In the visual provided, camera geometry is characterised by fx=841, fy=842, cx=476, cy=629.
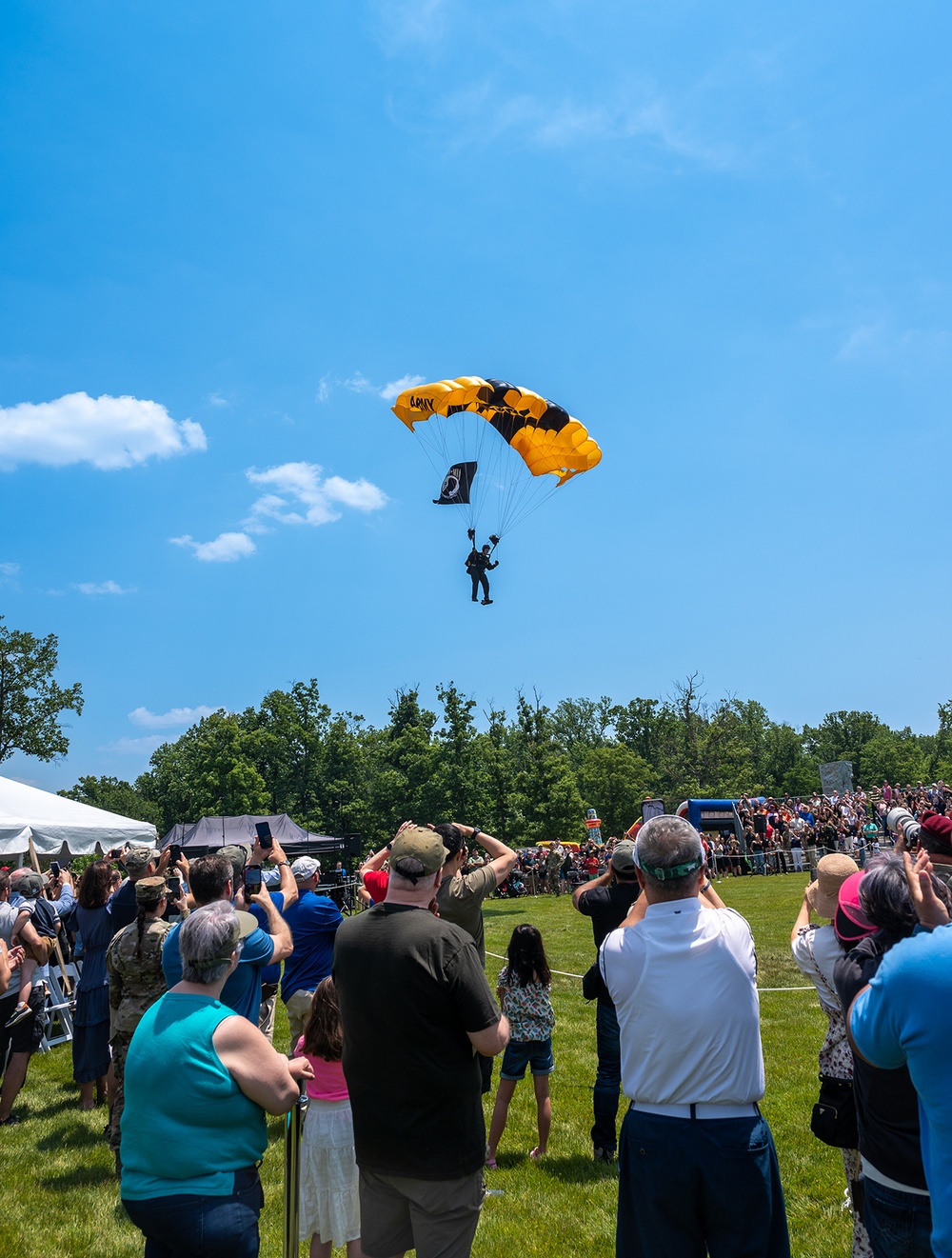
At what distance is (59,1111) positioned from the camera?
720 cm

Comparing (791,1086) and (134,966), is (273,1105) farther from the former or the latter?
(791,1086)

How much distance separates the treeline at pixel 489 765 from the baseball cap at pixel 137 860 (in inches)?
1101

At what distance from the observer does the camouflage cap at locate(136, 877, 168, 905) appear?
17.2 ft

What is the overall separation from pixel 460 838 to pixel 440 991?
6.12ft

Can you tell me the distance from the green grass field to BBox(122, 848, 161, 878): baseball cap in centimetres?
199

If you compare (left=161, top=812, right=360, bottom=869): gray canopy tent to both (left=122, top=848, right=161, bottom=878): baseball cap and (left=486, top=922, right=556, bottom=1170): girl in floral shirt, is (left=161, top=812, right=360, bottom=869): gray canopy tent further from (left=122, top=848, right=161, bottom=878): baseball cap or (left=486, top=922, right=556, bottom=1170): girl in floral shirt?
(left=486, top=922, right=556, bottom=1170): girl in floral shirt

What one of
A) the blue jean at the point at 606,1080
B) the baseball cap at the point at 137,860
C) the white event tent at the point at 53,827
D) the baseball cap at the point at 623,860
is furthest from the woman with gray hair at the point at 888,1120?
the white event tent at the point at 53,827

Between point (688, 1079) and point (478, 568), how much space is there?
15.9 meters

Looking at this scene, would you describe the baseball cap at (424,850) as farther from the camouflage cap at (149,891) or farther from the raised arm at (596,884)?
the camouflage cap at (149,891)

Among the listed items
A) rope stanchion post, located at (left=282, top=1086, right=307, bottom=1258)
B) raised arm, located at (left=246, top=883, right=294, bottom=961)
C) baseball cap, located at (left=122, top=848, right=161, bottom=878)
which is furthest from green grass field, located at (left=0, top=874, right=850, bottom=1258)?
baseball cap, located at (left=122, top=848, right=161, bottom=878)

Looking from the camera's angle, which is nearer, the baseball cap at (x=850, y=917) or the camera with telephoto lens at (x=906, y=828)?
the baseball cap at (x=850, y=917)

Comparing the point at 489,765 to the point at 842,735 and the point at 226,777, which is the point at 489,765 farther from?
the point at 842,735

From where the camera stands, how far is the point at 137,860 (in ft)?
19.8

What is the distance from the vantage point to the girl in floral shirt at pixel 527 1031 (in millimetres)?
5492
